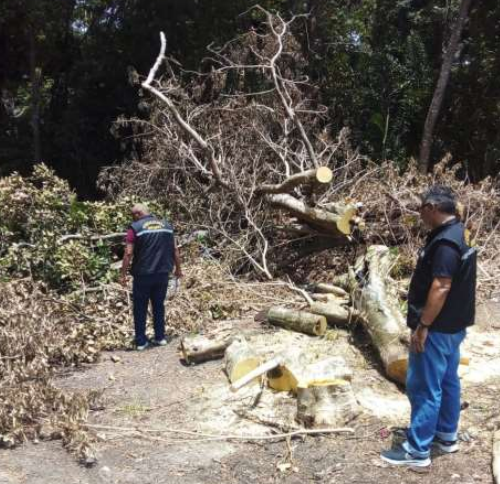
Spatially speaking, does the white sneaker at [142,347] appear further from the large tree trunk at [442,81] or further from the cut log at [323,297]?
the large tree trunk at [442,81]

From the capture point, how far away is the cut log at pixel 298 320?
5.88 meters

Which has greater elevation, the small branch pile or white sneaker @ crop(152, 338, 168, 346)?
the small branch pile

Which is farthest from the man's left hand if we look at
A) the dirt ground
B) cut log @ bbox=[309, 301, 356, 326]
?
cut log @ bbox=[309, 301, 356, 326]

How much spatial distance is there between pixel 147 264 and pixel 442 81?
325 inches

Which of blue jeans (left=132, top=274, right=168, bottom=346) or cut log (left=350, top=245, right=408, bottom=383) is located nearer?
cut log (left=350, top=245, right=408, bottom=383)

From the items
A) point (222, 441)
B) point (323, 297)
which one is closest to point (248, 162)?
point (323, 297)

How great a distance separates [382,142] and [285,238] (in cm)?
551

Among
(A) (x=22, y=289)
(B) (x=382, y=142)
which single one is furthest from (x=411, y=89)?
→ (A) (x=22, y=289)

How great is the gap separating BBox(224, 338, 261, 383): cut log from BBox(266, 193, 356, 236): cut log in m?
2.45

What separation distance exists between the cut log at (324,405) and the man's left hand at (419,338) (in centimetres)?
82

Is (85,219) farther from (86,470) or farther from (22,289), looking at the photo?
(86,470)

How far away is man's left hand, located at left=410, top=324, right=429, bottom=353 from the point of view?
354 cm

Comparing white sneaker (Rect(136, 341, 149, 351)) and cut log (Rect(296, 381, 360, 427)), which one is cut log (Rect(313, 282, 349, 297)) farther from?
cut log (Rect(296, 381, 360, 427))

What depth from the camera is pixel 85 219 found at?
23.7 feet
